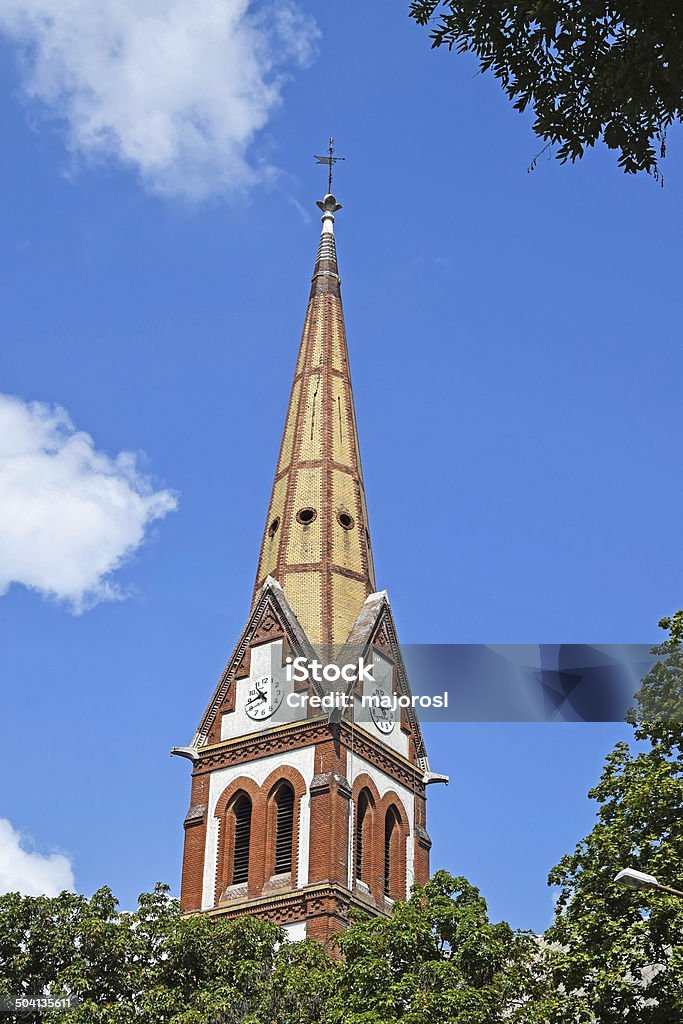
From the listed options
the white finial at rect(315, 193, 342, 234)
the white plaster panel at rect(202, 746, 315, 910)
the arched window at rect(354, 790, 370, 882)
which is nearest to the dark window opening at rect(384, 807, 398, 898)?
the arched window at rect(354, 790, 370, 882)

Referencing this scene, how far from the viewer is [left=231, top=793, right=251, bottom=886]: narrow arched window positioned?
47.4 meters

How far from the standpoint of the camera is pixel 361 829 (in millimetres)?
48125

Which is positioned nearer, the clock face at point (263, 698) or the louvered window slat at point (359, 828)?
the louvered window slat at point (359, 828)

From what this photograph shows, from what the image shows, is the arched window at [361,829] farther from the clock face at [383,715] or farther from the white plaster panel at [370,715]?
the clock face at [383,715]

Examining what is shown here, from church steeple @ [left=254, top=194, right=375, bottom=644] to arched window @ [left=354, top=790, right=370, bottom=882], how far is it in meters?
5.45

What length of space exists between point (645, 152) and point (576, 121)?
0.59 meters

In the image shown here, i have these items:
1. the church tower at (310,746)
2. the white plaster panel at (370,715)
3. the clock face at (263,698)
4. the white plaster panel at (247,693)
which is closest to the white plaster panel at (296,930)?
the church tower at (310,746)

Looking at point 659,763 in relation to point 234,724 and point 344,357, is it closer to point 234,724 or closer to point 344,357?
point 234,724

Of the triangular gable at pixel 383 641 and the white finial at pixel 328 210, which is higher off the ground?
the white finial at pixel 328 210

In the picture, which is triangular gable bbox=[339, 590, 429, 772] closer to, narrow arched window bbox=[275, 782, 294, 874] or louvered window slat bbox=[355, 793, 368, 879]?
louvered window slat bbox=[355, 793, 368, 879]

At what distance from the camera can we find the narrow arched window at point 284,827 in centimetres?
4678

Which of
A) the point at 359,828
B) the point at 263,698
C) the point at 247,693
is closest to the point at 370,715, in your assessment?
the point at 263,698

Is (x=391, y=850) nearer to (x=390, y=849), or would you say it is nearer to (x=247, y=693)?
(x=390, y=849)

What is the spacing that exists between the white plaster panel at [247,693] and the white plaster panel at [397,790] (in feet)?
7.65
